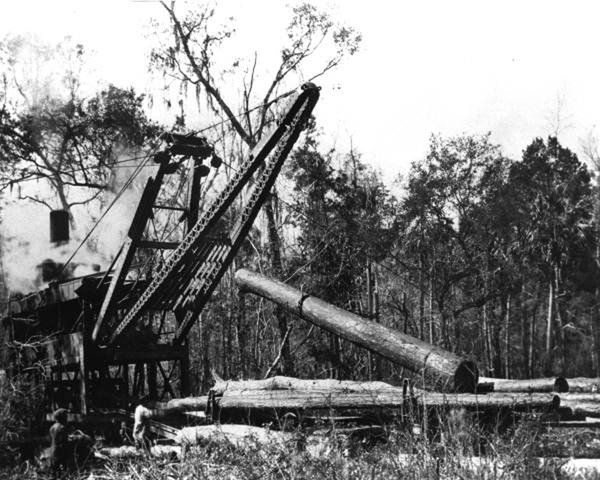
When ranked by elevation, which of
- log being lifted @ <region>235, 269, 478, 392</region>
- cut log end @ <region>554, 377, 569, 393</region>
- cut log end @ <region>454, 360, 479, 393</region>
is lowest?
cut log end @ <region>554, 377, 569, 393</region>

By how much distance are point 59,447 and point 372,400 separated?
4.40m

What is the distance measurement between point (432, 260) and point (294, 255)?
24.8ft

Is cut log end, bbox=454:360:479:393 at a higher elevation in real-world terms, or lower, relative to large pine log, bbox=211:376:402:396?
higher

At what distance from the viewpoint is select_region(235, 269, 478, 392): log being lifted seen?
9734mm

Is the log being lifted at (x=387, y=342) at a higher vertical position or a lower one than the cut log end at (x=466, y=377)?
higher

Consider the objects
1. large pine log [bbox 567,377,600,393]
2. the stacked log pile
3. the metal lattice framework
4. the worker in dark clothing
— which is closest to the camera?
the stacked log pile

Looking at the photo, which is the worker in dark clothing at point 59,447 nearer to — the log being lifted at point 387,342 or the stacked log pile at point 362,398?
the stacked log pile at point 362,398

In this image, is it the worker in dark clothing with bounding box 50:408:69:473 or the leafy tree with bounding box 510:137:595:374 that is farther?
the leafy tree with bounding box 510:137:595:374

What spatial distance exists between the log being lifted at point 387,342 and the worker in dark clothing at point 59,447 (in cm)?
453

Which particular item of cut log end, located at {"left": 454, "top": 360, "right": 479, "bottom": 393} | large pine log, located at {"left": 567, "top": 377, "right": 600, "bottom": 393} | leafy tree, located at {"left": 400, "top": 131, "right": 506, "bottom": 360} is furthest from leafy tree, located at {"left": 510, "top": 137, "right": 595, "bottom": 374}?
cut log end, located at {"left": 454, "top": 360, "right": 479, "bottom": 393}

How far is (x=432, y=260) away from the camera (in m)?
31.8

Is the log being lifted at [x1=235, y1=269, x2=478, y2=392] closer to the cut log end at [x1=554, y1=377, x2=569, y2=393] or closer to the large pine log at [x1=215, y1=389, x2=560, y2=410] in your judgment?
the large pine log at [x1=215, y1=389, x2=560, y2=410]

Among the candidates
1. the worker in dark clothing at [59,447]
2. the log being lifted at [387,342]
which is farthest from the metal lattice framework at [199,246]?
the worker in dark clothing at [59,447]

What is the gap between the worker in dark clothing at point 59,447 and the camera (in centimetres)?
989
